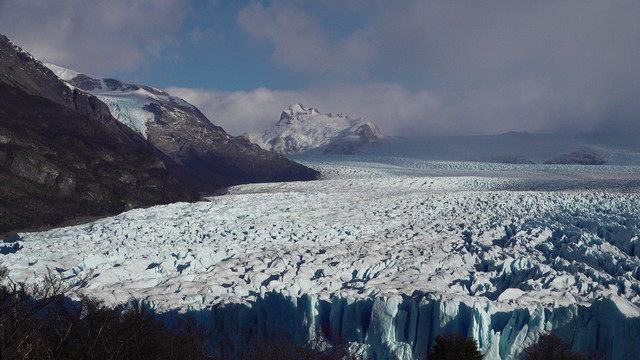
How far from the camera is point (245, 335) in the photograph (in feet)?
36.3

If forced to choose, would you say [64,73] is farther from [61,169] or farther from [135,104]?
[61,169]

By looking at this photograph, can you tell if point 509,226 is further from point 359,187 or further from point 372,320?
point 359,187

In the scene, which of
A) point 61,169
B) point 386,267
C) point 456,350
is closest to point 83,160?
point 61,169

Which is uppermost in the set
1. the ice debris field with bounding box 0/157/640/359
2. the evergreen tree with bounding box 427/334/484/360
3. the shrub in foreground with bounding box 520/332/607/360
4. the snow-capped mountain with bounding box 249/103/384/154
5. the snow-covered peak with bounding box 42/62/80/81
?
the snow-covered peak with bounding box 42/62/80/81

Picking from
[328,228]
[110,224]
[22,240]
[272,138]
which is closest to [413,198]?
[328,228]

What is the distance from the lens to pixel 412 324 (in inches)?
420

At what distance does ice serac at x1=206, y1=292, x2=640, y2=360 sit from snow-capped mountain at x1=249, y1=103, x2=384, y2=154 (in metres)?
73.4

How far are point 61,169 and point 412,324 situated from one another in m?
23.7

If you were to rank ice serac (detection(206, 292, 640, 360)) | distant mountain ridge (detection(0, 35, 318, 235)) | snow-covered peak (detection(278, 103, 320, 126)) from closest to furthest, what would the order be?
ice serac (detection(206, 292, 640, 360)), distant mountain ridge (detection(0, 35, 318, 235)), snow-covered peak (detection(278, 103, 320, 126))

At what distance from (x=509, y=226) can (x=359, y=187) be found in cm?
1633

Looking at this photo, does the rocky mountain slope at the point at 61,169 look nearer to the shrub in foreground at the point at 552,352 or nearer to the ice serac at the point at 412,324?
the ice serac at the point at 412,324

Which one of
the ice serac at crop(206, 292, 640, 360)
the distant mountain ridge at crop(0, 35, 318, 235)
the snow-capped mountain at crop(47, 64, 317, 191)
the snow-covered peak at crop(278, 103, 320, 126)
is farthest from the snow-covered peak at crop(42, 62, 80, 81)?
the ice serac at crop(206, 292, 640, 360)

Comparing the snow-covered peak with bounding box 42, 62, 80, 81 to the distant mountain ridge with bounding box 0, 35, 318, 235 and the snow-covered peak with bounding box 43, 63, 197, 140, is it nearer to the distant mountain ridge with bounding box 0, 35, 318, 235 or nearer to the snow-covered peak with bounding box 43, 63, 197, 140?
the snow-covered peak with bounding box 43, 63, 197, 140

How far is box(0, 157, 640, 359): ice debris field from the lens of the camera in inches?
407
